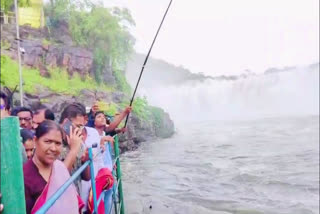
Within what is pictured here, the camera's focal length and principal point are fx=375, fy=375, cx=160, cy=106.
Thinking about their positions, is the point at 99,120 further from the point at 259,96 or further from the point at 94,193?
the point at 259,96

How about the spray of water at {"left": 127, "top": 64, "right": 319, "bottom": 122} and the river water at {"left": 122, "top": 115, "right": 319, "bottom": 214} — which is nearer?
the river water at {"left": 122, "top": 115, "right": 319, "bottom": 214}

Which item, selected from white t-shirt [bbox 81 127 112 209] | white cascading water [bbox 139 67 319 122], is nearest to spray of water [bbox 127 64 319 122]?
white cascading water [bbox 139 67 319 122]

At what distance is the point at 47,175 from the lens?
1444mm

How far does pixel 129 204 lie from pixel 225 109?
2081 centimetres

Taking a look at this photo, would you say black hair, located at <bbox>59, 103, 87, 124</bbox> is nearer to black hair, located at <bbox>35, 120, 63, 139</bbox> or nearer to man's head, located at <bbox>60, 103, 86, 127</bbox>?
man's head, located at <bbox>60, 103, 86, 127</bbox>

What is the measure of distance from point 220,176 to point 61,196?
7039mm

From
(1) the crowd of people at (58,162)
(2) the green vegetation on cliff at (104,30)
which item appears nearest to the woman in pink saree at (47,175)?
(1) the crowd of people at (58,162)

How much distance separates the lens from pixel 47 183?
136 centimetres

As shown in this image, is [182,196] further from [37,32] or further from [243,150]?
[243,150]

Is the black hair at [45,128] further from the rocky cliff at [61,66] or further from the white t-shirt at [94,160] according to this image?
the rocky cliff at [61,66]

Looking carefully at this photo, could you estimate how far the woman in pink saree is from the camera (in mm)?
1336

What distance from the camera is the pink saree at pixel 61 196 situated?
1306 mm

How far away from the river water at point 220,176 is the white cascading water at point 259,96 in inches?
389

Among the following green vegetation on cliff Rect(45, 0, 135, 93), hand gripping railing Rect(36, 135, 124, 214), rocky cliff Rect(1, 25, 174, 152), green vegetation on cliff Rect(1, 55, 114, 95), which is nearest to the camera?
hand gripping railing Rect(36, 135, 124, 214)
